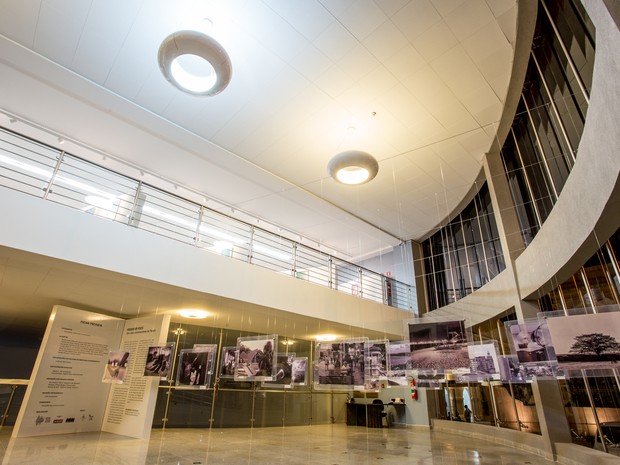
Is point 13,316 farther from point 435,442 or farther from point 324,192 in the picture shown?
point 435,442

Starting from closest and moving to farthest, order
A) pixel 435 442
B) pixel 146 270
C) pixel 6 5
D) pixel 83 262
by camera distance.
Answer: pixel 6 5, pixel 83 262, pixel 146 270, pixel 435 442

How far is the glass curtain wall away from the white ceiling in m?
0.74

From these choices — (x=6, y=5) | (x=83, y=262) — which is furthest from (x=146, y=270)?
(x=6, y=5)

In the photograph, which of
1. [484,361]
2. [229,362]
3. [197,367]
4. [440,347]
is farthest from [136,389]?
[484,361]

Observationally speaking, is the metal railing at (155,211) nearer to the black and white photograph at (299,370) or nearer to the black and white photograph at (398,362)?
the black and white photograph at (299,370)

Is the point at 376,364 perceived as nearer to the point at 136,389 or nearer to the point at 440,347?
the point at 440,347

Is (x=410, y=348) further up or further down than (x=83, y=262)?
further down

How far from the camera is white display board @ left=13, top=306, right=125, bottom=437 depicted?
6832mm

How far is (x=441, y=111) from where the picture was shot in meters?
6.10

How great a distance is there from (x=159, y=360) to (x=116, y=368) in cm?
84

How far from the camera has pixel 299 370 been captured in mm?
7441

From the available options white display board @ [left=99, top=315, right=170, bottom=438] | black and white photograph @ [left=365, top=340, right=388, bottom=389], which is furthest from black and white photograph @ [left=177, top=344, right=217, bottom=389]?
black and white photograph @ [left=365, top=340, right=388, bottom=389]

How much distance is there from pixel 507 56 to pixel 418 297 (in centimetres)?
732

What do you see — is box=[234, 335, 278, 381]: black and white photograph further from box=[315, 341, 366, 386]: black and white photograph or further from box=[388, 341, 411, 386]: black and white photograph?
box=[388, 341, 411, 386]: black and white photograph
